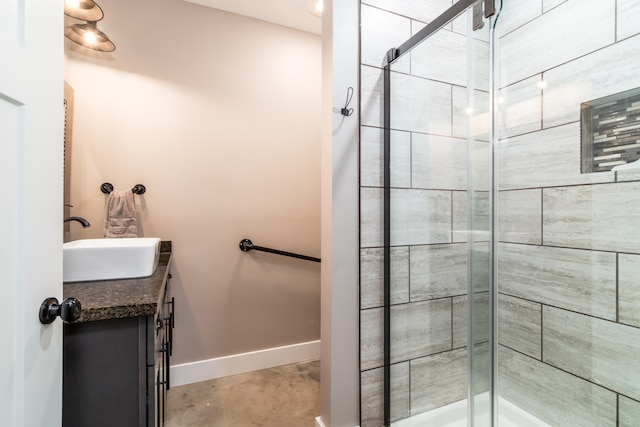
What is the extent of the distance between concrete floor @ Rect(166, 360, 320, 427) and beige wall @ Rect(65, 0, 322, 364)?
207 millimetres

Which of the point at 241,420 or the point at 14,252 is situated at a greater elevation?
the point at 14,252

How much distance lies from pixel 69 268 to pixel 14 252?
0.63m

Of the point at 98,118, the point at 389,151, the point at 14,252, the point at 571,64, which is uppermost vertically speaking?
the point at 571,64

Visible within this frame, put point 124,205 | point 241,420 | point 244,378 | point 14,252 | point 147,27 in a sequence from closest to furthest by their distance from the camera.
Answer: point 14,252, point 241,420, point 124,205, point 147,27, point 244,378

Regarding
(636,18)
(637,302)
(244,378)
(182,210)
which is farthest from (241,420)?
(636,18)

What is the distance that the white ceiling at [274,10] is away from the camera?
1.98m

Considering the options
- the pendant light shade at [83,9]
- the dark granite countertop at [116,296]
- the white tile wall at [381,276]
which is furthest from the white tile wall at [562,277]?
the pendant light shade at [83,9]

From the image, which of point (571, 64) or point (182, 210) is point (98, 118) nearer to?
point (182, 210)

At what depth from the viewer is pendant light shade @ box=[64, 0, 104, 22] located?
59.1 inches

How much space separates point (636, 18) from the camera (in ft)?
3.75

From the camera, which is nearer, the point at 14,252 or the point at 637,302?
the point at 14,252

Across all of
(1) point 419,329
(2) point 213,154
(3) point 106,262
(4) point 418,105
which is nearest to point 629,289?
(1) point 419,329

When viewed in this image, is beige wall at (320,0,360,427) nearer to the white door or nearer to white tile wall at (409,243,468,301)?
white tile wall at (409,243,468,301)

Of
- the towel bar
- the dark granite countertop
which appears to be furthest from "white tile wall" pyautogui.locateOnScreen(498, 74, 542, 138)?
the towel bar
